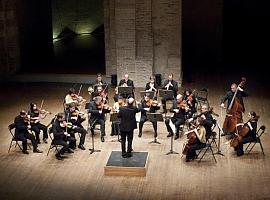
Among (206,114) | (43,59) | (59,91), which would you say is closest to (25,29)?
(43,59)

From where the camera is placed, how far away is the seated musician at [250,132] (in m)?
14.6

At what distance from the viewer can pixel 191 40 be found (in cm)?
2514

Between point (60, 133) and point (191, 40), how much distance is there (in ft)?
38.0

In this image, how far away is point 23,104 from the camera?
1998 cm

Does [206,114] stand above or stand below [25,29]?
below

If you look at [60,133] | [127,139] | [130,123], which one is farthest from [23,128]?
[130,123]

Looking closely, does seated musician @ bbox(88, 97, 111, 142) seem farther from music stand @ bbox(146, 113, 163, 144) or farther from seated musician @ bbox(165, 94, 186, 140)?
seated musician @ bbox(165, 94, 186, 140)

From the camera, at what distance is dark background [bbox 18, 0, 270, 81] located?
24.0m

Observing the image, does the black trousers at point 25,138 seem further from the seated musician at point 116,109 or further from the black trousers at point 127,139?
the black trousers at point 127,139

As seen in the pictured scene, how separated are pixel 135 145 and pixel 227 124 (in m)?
2.46

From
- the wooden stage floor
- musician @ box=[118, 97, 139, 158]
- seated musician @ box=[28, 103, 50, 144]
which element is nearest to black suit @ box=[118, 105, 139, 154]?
musician @ box=[118, 97, 139, 158]

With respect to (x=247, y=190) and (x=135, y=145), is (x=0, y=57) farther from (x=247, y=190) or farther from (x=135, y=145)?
(x=247, y=190)

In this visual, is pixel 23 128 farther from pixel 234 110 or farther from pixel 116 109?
pixel 234 110

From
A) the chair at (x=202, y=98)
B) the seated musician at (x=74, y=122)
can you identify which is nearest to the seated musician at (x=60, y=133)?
the seated musician at (x=74, y=122)
